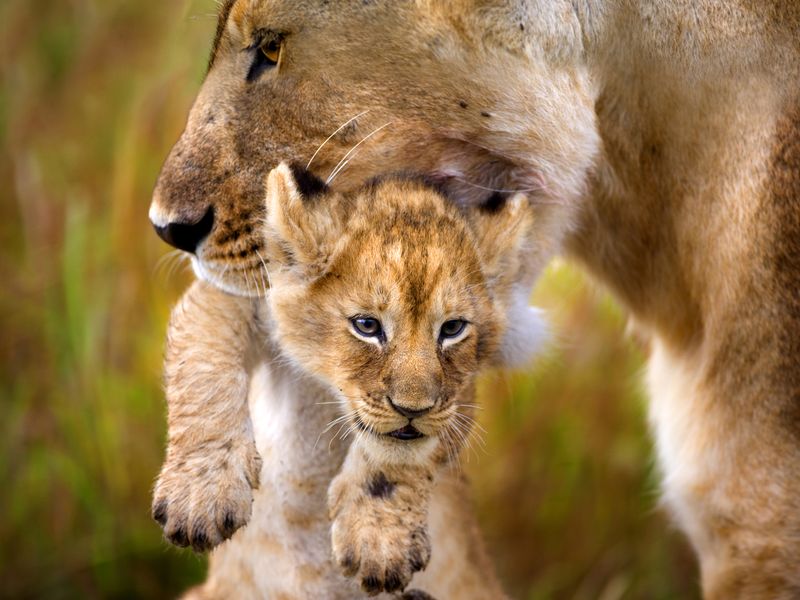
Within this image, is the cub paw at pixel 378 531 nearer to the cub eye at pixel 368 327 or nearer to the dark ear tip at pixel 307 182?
the cub eye at pixel 368 327

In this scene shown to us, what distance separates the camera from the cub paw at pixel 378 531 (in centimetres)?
216

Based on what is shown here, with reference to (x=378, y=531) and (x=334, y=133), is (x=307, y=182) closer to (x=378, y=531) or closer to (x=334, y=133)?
(x=334, y=133)

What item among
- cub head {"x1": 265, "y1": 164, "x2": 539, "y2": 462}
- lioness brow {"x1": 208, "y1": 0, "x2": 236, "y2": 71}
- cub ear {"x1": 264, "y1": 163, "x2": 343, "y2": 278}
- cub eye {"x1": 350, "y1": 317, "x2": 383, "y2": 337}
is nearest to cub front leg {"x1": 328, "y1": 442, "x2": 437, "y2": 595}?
cub head {"x1": 265, "y1": 164, "x2": 539, "y2": 462}

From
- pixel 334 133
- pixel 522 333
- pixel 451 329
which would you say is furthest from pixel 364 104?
pixel 522 333

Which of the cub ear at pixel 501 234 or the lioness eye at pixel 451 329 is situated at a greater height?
the cub ear at pixel 501 234

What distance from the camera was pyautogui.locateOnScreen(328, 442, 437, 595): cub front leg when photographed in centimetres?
216

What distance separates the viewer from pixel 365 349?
2.09 meters

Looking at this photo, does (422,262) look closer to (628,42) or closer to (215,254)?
(215,254)

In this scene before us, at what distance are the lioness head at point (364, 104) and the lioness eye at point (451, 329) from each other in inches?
13.1

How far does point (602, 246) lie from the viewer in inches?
105

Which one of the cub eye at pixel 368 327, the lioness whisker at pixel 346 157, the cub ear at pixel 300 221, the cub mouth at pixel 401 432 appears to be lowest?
the cub mouth at pixel 401 432

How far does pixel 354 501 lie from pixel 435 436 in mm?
196

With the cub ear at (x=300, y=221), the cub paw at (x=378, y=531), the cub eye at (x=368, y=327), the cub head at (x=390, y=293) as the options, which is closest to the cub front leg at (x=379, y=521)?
the cub paw at (x=378, y=531)

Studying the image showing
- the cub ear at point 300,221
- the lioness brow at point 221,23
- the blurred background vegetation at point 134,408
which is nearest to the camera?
the cub ear at point 300,221
